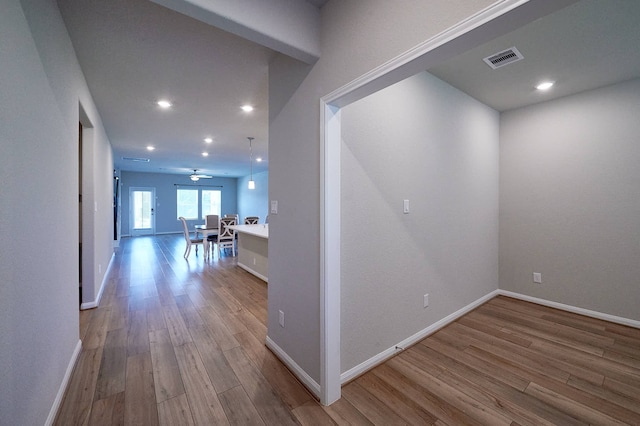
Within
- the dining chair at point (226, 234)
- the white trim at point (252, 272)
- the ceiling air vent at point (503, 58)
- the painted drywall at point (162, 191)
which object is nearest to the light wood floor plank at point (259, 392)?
the white trim at point (252, 272)

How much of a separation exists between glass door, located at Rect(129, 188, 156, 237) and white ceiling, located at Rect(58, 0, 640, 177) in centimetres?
776

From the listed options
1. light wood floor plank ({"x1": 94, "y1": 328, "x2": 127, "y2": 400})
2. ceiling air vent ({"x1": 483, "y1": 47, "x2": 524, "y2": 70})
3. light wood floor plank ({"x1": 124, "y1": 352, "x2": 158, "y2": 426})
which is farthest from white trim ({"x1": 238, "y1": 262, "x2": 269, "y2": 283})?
ceiling air vent ({"x1": 483, "y1": 47, "x2": 524, "y2": 70})

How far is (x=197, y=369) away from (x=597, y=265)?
14.4 feet

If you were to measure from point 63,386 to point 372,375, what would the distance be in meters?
2.22

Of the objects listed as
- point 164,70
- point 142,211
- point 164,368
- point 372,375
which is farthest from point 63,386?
point 142,211

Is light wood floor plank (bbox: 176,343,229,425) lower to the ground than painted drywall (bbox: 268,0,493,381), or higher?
lower

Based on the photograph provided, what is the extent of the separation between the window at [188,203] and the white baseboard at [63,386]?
10.1 meters

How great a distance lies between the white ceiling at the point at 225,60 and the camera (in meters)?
1.83

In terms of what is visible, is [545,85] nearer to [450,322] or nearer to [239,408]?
[450,322]

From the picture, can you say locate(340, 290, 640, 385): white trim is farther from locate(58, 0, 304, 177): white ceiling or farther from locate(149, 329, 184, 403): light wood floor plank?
locate(58, 0, 304, 177): white ceiling

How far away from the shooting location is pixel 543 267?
3.37 meters

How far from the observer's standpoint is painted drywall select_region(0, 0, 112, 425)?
3.56ft

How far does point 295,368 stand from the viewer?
2.00m

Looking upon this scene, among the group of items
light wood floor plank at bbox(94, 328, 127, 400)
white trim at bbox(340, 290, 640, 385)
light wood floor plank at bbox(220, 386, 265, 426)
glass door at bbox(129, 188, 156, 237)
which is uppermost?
glass door at bbox(129, 188, 156, 237)
